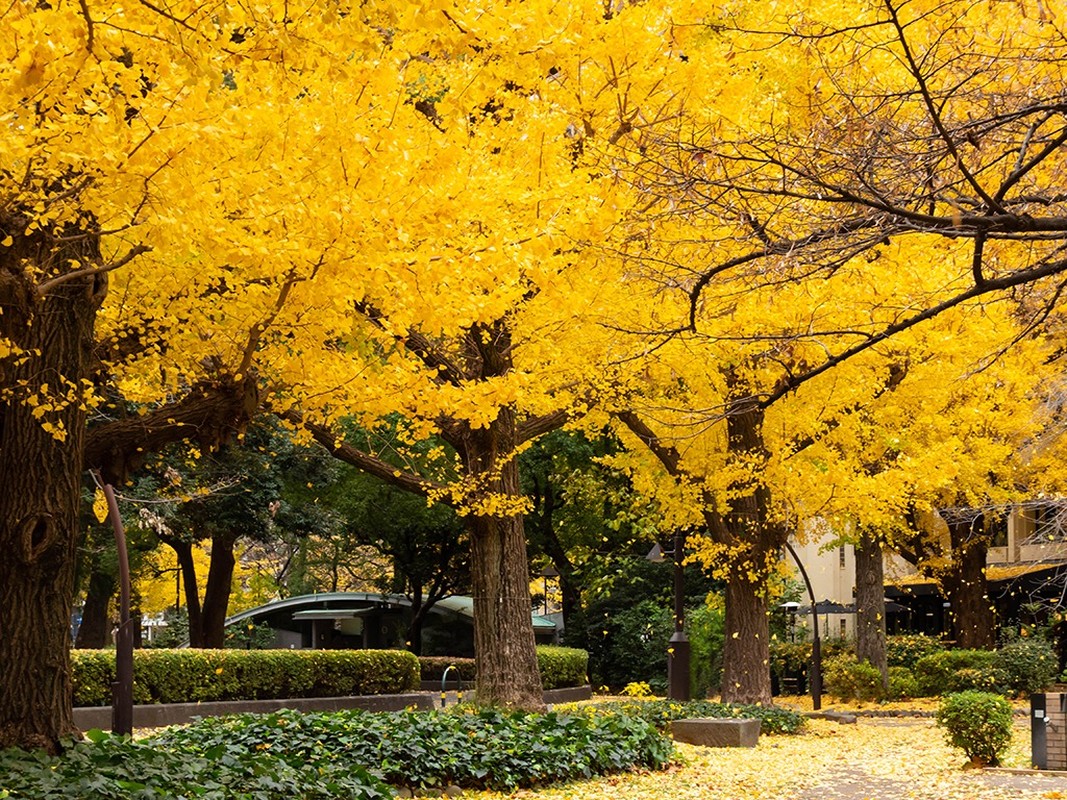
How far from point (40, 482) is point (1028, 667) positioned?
20546mm

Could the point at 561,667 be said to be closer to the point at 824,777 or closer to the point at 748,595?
the point at 748,595

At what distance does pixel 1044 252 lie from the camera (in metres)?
7.70

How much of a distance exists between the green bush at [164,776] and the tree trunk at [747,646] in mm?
10281

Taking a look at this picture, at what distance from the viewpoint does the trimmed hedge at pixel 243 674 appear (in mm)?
16109

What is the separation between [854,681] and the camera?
79.0ft

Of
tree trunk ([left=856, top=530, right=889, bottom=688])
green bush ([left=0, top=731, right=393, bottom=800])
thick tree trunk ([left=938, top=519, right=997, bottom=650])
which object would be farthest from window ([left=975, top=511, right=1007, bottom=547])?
green bush ([left=0, top=731, right=393, bottom=800])

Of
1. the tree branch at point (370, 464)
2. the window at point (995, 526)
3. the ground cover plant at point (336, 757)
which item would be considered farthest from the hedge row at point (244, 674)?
the window at point (995, 526)

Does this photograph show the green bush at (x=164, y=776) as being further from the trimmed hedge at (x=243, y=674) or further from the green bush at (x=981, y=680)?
the green bush at (x=981, y=680)

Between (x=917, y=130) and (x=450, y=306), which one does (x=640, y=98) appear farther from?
(x=917, y=130)

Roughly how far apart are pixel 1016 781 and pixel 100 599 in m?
23.9

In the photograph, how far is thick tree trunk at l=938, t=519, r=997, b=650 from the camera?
2712 centimetres

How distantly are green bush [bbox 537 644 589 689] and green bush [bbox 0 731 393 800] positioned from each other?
1676 cm

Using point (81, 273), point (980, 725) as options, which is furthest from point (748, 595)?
point (81, 273)

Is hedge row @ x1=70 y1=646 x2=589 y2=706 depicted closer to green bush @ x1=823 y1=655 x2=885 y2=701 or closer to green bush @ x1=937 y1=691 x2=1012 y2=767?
green bush @ x1=823 y1=655 x2=885 y2=701
